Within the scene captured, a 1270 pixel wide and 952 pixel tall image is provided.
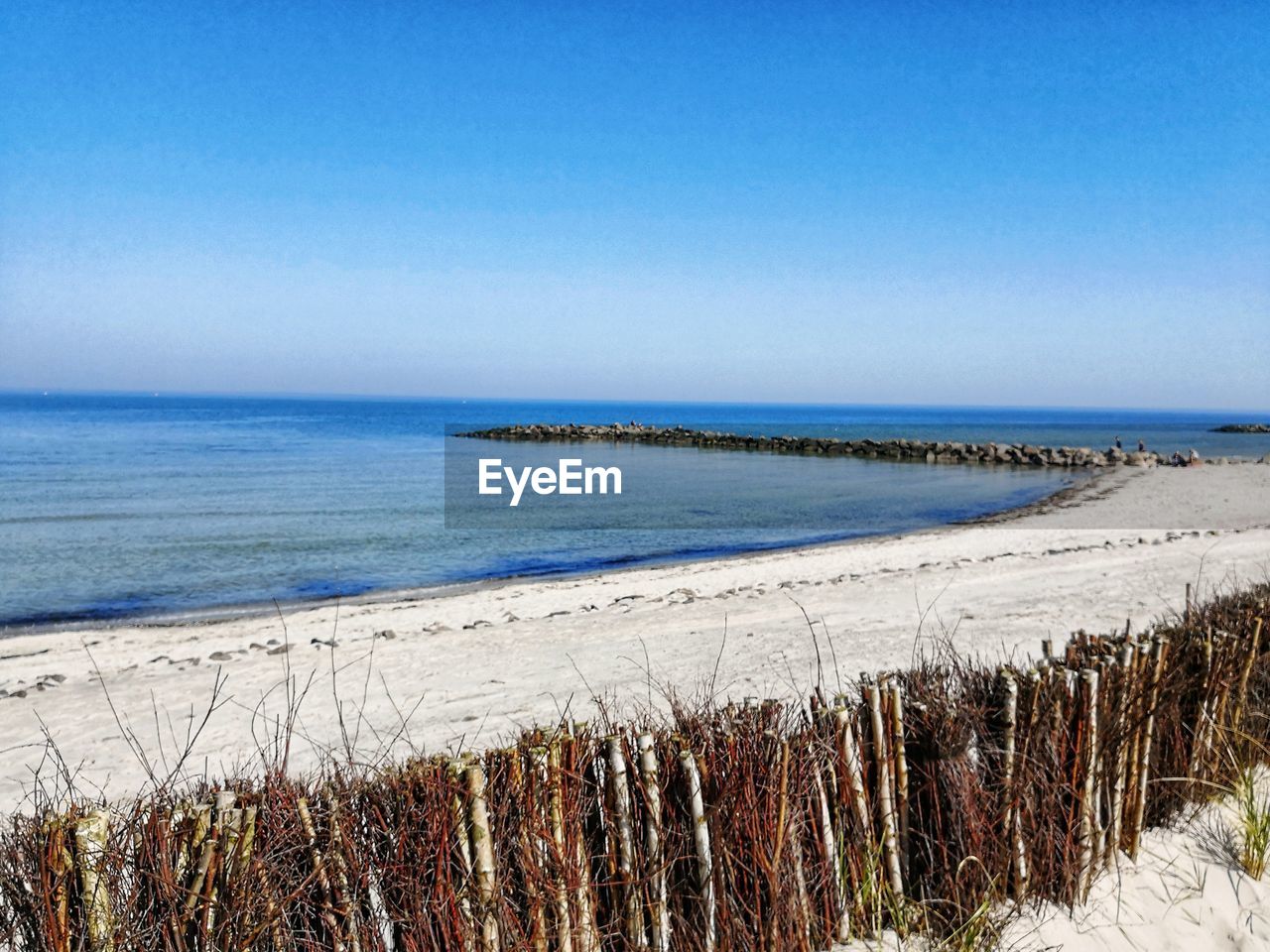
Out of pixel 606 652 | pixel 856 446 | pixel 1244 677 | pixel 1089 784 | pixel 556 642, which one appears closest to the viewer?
pixel 1089 784

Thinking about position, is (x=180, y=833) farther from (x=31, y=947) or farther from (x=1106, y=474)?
(x=1106, y=474)

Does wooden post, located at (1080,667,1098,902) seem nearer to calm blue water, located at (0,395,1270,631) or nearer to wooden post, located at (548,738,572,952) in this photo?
wooden post, located at (548,738,572,952)

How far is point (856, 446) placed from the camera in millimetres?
52844

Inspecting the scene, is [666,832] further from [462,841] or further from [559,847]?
[462,841]

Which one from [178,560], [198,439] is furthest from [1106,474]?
[198,439]

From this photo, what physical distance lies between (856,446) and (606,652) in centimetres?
4486

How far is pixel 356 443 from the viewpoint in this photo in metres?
58.4

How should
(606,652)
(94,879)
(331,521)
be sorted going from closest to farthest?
1. (94,879)
2. (606,652)
3. (331,521)

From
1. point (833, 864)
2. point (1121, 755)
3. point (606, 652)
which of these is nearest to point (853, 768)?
point (833, 864)

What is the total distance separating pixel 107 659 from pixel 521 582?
6.98 meters

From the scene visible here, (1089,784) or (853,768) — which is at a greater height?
(853,768)

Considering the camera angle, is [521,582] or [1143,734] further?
[521,582]

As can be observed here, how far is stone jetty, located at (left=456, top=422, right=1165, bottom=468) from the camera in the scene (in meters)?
44.5

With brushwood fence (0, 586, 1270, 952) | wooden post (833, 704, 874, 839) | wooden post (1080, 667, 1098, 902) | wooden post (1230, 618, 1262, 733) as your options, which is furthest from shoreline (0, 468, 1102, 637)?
wooden post (1230, 618, 1262, 733)
